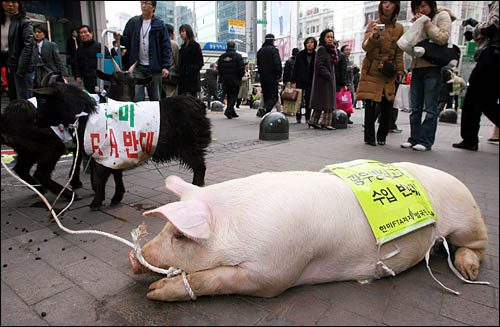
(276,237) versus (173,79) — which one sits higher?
(173,79)

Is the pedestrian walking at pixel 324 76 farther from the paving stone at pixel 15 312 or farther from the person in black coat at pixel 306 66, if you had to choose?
the paving stone at pixel 15 312

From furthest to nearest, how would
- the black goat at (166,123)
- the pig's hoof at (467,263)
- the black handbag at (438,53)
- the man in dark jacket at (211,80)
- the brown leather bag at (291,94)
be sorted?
the man in dark jacket at (211,80) < the brown leather bag at (291,94) < the black handbag at (438,53) < the black goat at (166,123) < the pig's hoof at (467,263)

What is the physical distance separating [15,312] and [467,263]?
227 centimetres

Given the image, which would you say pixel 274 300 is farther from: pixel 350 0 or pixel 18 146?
pixel 18 146

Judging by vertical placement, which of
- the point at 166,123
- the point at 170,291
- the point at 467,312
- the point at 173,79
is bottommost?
the point at 467,312

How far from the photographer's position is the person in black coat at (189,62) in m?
7.76

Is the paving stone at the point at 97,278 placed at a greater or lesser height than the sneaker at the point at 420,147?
lesser

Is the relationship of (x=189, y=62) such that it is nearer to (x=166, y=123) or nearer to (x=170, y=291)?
(x=166, y=123)

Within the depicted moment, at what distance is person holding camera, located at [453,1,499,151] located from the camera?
53.5 inches

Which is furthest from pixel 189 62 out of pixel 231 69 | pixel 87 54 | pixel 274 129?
pixel 231 69

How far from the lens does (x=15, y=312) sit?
1446mm

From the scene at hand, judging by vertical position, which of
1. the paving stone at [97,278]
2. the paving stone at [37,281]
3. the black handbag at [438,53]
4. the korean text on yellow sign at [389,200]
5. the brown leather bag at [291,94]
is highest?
the black handbag at [438,53]

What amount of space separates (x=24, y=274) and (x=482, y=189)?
230 centimetres

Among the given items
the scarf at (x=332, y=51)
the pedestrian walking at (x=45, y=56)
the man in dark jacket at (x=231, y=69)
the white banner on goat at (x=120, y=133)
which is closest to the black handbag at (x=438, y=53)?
the scarf at (x=332, y=51)
